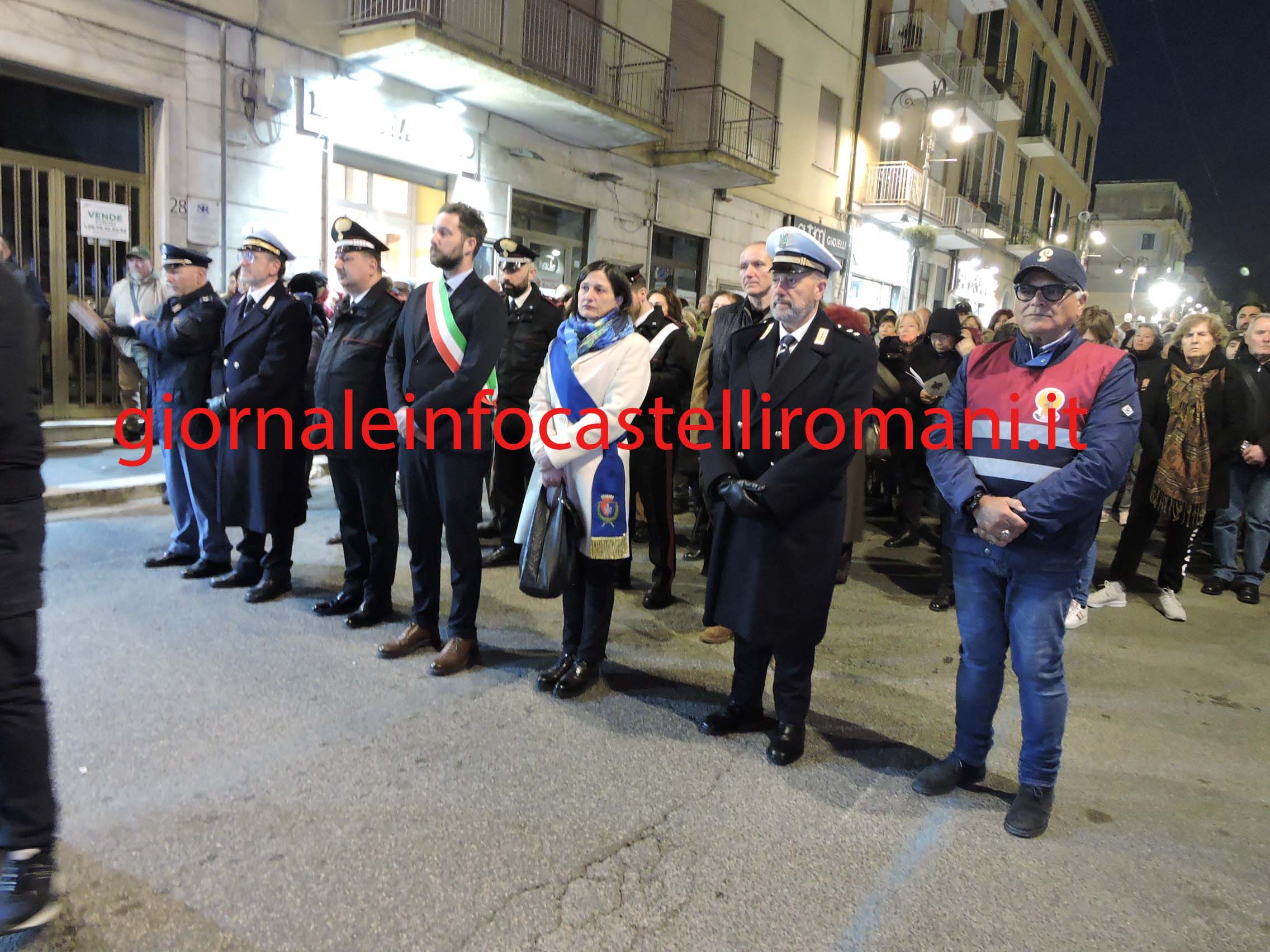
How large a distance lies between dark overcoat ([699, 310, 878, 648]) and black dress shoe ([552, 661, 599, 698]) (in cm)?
85

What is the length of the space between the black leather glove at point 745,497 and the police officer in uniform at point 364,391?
2133 millimetres

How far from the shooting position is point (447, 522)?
428cm

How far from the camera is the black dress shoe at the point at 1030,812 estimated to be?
121 inches

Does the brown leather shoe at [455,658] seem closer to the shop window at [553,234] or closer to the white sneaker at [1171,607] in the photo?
the white sneaker at [1171,607]

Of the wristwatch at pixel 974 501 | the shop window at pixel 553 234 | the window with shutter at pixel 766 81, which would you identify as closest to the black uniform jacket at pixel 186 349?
the wristwatch at pixel 974 501

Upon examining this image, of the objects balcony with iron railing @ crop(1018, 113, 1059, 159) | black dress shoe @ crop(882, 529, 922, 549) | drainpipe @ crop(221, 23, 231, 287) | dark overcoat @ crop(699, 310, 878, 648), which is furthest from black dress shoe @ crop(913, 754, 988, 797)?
balcony with iron railing @ crop(1018, 113, 1059, 159)

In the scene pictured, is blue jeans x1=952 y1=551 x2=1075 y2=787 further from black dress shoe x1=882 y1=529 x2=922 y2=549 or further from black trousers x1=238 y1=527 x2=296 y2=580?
black dress shoe x1=882 y1=529 x2=922 y2=549

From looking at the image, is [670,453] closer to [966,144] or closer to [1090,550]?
[1090,550]

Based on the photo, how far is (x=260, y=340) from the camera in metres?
5.04

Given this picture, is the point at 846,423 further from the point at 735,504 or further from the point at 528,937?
the point at 528,937

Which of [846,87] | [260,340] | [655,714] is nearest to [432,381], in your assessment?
[260,340]

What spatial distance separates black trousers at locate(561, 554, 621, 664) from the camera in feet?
13.2

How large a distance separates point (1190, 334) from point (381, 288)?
5.50 meters

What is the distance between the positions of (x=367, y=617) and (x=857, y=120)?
19781 millimetres
